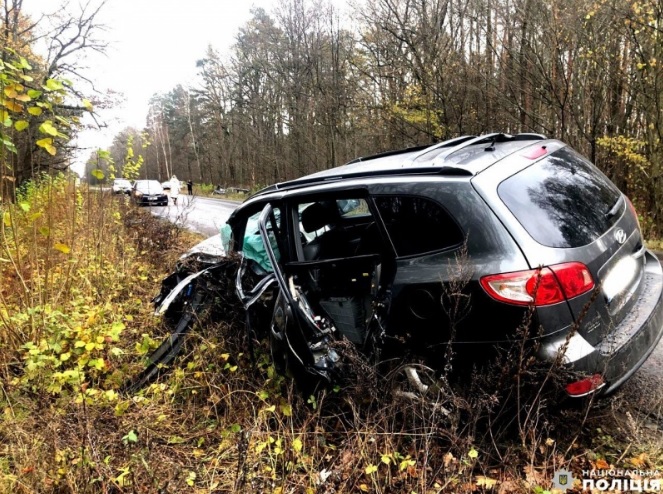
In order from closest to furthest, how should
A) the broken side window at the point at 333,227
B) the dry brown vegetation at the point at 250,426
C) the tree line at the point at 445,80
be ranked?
the dry brown vegetation at the point at 250,426 < the broken side window at the point at 333,227 < the tree line at the point at 445,80

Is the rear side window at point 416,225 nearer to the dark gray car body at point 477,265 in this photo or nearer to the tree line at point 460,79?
the dark gray car body at point 477,265

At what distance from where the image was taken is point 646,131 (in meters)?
8.98

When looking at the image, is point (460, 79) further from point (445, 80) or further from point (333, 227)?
point (333, 227)

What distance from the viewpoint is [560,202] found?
2.18 m

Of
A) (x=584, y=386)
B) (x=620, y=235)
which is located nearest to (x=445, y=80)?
(x=620, y=235)

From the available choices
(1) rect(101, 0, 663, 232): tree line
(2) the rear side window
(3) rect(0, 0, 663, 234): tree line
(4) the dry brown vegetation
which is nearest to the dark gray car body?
(2) the rear side window

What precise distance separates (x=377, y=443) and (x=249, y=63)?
30335 millimetres

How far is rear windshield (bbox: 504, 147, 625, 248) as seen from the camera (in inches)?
79.4

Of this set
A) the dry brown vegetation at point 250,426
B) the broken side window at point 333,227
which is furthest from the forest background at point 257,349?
the broken side window at point 333,227

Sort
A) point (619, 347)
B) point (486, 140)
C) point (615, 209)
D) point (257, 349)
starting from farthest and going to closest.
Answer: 1. point (257, 349)
2. point (486, 140)
3. point (615, 209)
4. point (619, 347)

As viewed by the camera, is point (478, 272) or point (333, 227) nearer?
point (478, 272)

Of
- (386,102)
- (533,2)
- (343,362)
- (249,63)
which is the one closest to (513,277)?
(343,362)

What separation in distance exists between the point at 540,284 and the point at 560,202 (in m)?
0.59

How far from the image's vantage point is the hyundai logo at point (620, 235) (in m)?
2.26
